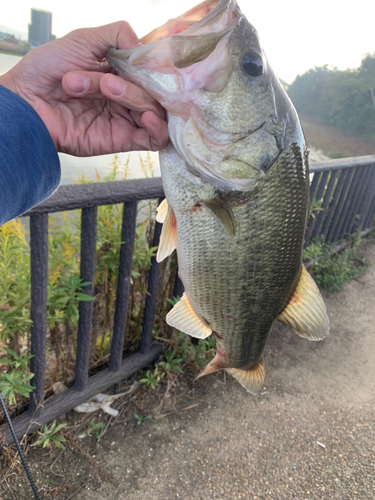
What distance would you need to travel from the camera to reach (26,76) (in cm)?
135

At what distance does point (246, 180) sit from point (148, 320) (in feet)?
6.51

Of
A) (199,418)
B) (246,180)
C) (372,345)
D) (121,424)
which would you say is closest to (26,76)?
(246,180)

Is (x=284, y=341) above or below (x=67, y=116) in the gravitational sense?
below

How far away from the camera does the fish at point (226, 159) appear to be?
1.08 m

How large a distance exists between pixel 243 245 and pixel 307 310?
1.50 feet

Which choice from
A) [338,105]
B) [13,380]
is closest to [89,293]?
[13,380]

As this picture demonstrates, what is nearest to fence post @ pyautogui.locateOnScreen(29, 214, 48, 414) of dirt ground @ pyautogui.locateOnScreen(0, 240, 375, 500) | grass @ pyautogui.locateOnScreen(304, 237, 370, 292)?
dirt ground @ pyautogui.locateOnScreen(0, 240, 375, 500)

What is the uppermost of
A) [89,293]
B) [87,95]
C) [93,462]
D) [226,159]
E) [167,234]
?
[87,95]

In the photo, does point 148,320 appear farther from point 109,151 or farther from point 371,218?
point 371,218

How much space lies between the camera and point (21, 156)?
4.07ft

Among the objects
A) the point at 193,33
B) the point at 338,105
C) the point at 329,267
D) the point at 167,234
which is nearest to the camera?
the point at 193,33

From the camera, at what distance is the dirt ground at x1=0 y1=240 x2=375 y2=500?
2.28 metres

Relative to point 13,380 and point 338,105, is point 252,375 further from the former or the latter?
point 338,105

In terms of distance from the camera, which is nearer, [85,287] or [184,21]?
[184,21]
